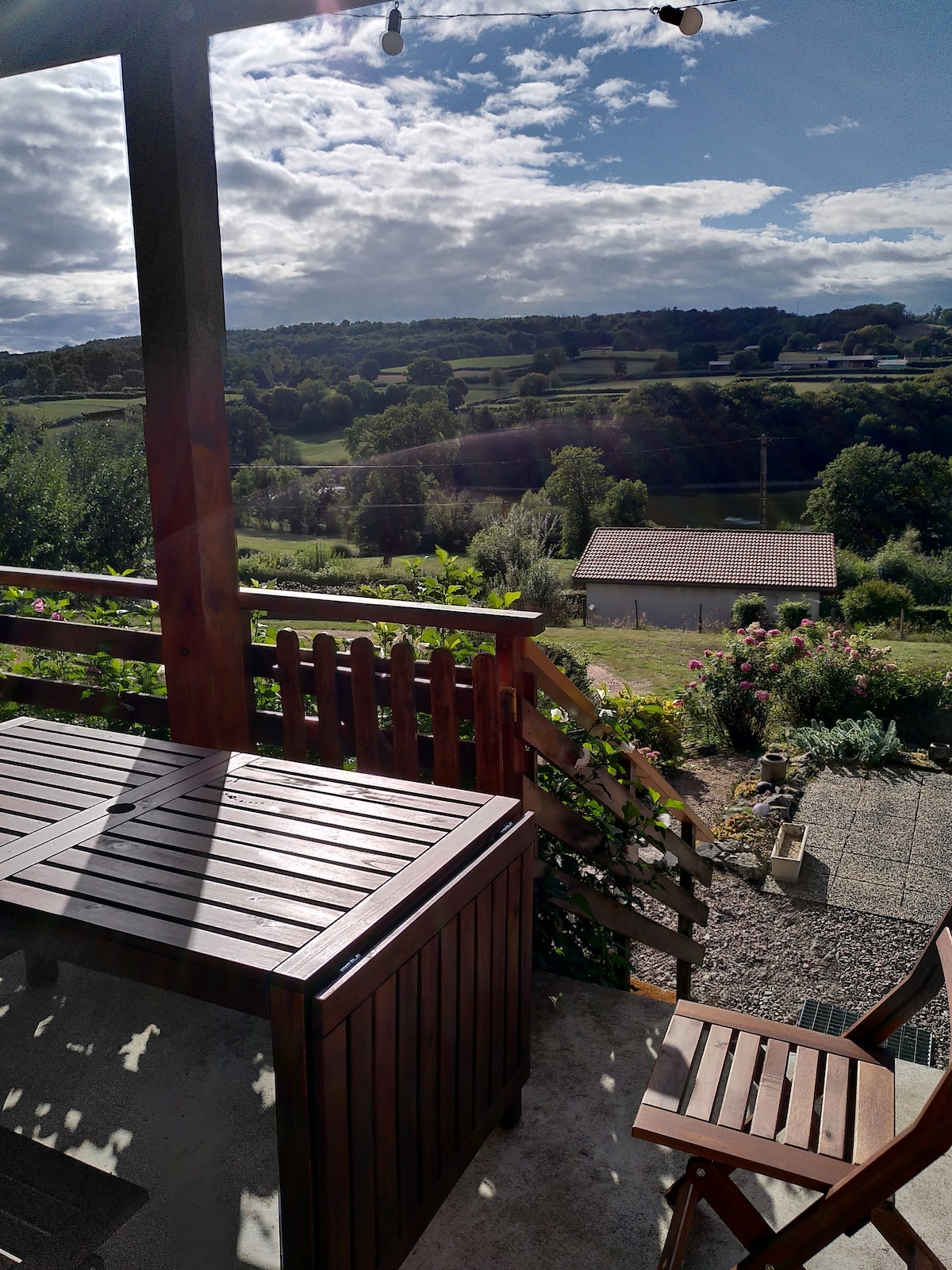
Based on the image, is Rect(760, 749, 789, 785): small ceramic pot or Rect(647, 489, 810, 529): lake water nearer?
Rect(760, 749, 789, 785): small ceramic pot

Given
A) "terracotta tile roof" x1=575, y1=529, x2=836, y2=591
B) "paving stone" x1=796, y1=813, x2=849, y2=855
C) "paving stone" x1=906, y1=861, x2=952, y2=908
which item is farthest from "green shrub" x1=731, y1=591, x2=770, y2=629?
"paving stone" x1=906, y1=861, x2=952, y2=908

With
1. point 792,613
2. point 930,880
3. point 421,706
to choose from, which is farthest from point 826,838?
point 792,613

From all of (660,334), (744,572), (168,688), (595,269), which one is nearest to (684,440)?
(660,334)

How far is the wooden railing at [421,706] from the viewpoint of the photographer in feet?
6.50

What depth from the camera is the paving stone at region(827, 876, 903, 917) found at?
4.98 meters

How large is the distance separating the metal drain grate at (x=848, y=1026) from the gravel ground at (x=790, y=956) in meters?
0.06

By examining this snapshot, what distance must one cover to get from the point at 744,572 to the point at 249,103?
14.9m

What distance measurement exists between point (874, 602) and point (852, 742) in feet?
36.9

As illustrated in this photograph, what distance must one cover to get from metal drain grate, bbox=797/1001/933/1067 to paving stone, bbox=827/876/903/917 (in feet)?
3.12

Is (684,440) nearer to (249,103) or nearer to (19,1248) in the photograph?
Result: (249,103)

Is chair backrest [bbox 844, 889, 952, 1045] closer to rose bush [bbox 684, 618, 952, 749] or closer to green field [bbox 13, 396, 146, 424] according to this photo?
rose bush [bbox 684, 618, 952, 749]

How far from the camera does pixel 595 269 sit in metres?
38.0

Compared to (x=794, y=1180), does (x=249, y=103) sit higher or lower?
higher

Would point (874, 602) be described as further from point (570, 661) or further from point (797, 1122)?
point (797, 1122)
